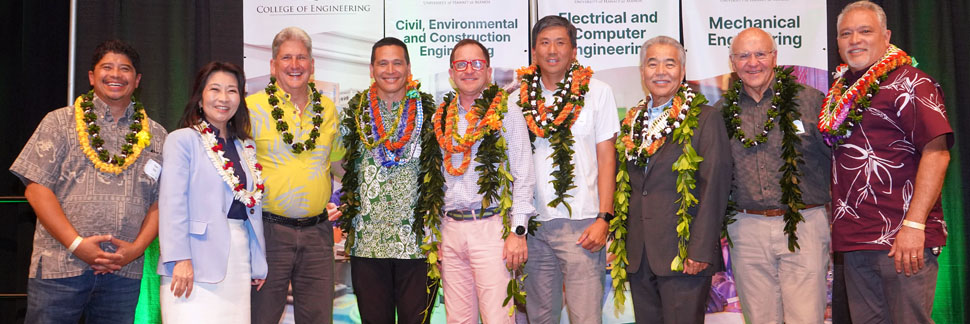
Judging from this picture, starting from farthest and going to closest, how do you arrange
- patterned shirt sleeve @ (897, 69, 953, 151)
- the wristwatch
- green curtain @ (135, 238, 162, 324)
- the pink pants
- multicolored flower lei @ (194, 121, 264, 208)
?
1. green curtain @ (135, 238, 162, 324)
2. the wristwatch
3. the pink pants
4. patterned shirt sleeve @ (897, 69, 953, 151)
5. multicolored flower lei @ (194, 121, 264, 208)

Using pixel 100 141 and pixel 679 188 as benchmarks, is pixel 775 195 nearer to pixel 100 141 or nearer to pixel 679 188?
pixel 679 188

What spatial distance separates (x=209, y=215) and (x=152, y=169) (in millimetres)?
816

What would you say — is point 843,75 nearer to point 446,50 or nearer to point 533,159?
point 533,159

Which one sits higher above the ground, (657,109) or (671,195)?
(657,109)

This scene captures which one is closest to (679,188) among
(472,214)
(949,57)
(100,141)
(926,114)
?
(472,214)

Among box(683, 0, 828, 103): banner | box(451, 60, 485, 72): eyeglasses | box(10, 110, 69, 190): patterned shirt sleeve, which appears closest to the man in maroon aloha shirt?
box(683, 0, 828, 103): banner

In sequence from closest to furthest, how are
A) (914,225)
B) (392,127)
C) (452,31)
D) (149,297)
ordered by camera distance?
1. (914,225)
2. (392,127)
3. (149,297)
4. (452,31)

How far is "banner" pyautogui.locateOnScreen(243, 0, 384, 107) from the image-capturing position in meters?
5.18

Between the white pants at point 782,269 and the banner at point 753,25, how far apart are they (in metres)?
1.80

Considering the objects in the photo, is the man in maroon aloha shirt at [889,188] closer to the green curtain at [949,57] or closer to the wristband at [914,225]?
the wristband at [914,225]

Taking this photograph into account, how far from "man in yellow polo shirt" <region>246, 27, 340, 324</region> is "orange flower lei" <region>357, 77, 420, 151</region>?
270 millimetres

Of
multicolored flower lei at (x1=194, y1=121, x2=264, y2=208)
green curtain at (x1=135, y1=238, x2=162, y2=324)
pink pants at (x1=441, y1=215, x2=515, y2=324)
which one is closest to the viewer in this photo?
multicolored flower lei at (x1=194, y1=121, x2=264, y2=208)

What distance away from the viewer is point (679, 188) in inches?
128

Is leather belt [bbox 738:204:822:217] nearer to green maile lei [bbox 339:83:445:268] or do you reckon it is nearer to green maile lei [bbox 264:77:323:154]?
green maile lei [bbox 339:83:445:268]
